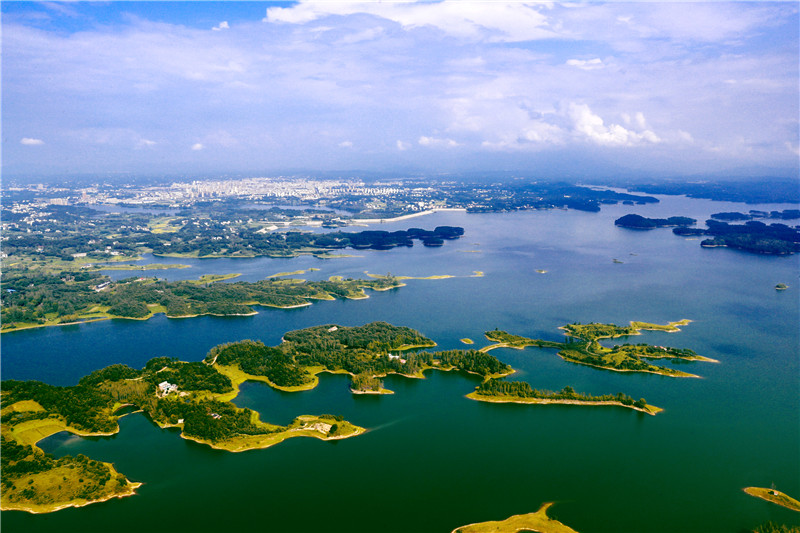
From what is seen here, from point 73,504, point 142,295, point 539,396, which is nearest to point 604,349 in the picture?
point 539,396

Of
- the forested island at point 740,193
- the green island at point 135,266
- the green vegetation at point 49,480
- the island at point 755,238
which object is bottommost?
the green vegetation at point 49,480

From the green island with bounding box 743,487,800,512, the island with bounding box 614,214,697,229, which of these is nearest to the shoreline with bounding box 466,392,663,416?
the green island with bounding box 743,487,800,512

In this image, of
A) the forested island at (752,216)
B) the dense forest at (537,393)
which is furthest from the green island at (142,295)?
the forested island at (752,216)

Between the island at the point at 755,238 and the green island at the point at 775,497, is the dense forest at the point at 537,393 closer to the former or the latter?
the green island at the point at 775,497

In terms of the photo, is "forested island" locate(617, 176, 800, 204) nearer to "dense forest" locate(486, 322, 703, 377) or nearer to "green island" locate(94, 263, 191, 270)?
"dense forest" locate(486, 322, 703, 377)

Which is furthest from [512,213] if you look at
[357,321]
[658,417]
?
[658,417]
